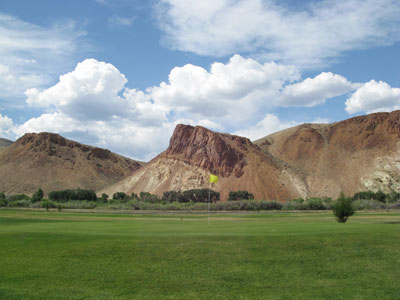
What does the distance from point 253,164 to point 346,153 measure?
3468cm

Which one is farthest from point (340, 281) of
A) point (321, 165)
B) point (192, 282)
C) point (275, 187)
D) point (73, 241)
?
point (321, 165)

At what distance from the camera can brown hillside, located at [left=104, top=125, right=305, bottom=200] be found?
121 metres

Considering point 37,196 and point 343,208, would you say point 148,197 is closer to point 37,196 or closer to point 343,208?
point 37,196

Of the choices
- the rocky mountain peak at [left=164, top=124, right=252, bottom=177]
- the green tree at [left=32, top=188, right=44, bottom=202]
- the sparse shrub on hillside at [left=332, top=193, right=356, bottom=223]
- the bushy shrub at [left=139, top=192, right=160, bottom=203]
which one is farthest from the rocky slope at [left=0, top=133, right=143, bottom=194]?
the sparse shrub on hillside at [left=332, top=193, right=356, bottom=223]

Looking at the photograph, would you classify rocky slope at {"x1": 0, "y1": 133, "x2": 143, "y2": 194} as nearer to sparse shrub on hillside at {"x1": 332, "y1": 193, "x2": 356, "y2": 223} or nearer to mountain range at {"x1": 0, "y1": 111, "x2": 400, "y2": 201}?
mountain range at {"x1": 0, "y1": 111, "x2": 400, "y2": 201}

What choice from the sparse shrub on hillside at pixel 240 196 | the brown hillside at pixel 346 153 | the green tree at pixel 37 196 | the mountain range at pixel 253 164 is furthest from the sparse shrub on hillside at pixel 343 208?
the green tree at pixel 37 196

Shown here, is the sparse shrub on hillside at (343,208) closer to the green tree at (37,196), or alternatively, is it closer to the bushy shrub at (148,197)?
the bushy shrub at (148,197)

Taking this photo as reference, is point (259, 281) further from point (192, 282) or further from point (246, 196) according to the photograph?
point (246, 196)

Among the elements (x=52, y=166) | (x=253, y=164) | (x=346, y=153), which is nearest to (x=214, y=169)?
(x=253, y=164)

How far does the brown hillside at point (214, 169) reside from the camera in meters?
121

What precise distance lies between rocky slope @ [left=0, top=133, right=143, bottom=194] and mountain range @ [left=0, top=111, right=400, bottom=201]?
38 cm

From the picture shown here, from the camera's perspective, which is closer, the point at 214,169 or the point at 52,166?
the point at 214,169

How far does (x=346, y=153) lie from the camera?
5310 inches

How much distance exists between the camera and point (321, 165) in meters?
134
